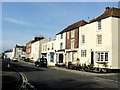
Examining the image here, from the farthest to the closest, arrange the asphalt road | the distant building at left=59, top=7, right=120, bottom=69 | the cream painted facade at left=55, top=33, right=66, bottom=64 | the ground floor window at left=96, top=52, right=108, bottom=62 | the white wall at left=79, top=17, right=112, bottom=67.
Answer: the cream painted facade at left=55, top=33, right=66, bottom=64
the ground floor window at left=96, top=52, right=108, bottom=62
the white wall at left=79, top=17, right=112, bottom=67
the distant building at left=59, top=7, right=120, bottom=69
the asphalt road

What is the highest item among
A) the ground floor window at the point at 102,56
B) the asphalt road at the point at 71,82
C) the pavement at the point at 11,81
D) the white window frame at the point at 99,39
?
the white window frame at the point at 99,39

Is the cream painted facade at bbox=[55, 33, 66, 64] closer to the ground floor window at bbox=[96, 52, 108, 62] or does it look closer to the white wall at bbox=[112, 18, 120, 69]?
the ground floor window at bbox=[96, 52, 108, 62]

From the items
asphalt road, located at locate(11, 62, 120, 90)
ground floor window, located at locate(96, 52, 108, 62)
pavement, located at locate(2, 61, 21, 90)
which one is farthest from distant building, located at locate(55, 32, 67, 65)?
pavement, located at locate(2, 61, 21, 90)

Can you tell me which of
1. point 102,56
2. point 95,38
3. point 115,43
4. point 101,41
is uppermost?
point 95,38

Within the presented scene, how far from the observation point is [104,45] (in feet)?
135

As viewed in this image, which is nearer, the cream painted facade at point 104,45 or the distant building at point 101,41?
the cream painted facade at point 104,45

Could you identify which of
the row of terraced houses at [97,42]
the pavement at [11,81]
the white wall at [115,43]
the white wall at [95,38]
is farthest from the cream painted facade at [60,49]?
the pavement at [11,81]

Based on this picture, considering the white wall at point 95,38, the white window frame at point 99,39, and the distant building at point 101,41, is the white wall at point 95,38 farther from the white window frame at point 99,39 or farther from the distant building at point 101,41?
the white window frame at point 99,39

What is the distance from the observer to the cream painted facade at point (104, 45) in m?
39.6

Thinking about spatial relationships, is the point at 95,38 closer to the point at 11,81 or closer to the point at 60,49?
the point at 60,49

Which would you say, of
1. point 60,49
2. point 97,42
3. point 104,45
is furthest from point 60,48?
point 104,45

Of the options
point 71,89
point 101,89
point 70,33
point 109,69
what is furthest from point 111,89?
point 70,33

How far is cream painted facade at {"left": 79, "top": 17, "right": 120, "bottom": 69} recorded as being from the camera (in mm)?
39625

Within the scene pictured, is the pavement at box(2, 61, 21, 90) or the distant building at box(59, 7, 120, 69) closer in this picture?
the pavement at box(2, 61, 21, 90)
